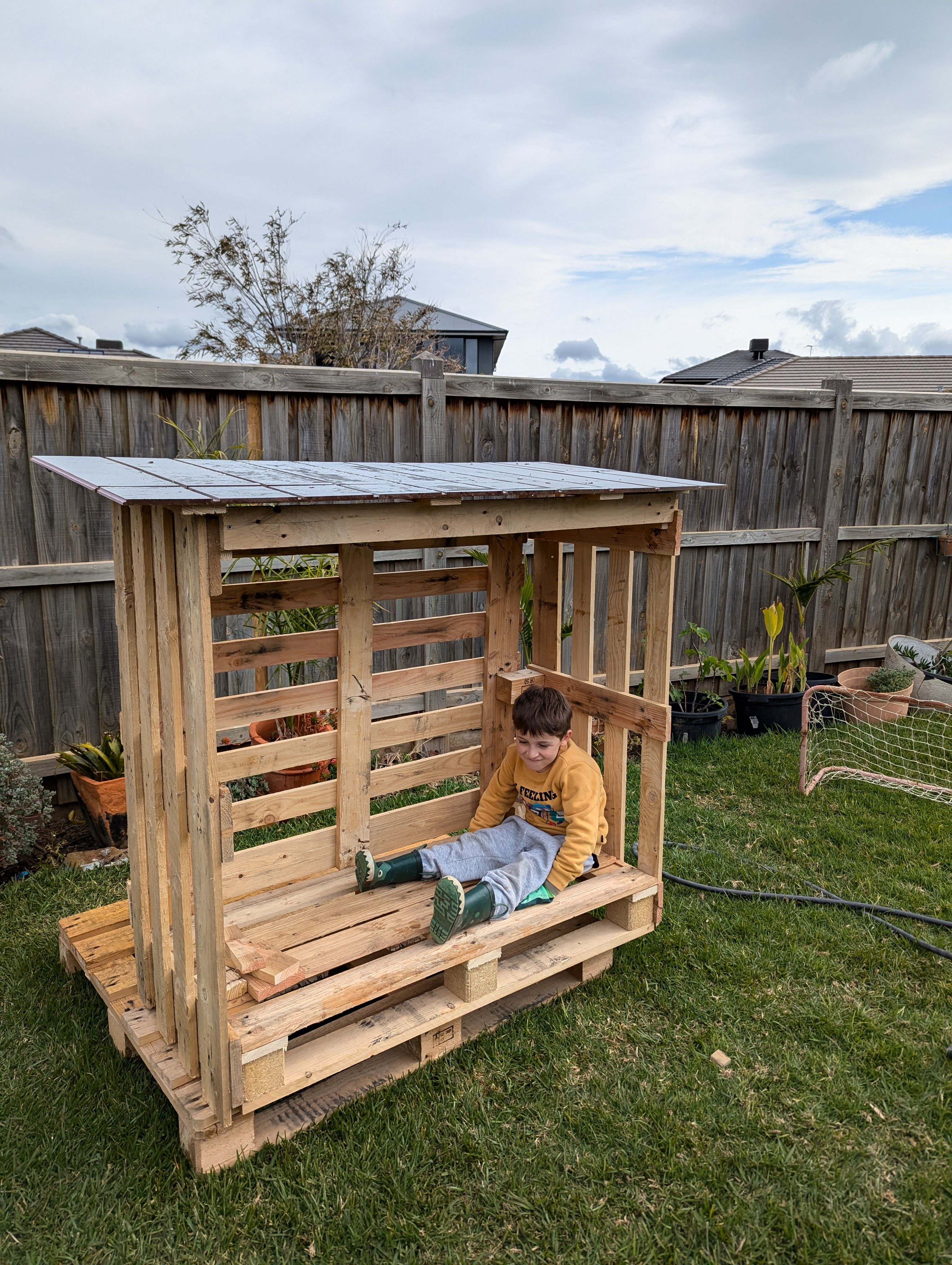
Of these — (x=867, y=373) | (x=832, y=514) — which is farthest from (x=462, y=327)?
(x=832, y=514)

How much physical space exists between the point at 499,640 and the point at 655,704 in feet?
2.87

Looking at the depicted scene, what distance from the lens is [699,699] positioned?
249 inches

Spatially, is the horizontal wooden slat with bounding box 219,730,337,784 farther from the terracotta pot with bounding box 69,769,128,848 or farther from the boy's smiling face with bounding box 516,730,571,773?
the terracotta pot with bounding box 69,769,128,848

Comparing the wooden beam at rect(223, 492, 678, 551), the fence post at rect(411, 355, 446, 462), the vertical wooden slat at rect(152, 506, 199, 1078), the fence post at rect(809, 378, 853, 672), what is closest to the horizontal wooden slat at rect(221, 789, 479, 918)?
the vertical wooden slat at rect(152, 506, 199, 1078)

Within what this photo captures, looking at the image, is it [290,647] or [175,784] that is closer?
[175,784]

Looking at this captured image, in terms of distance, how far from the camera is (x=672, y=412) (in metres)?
5.90

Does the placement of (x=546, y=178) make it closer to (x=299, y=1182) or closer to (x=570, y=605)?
(x=570, y=605)

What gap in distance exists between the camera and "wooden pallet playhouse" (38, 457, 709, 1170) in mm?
2256

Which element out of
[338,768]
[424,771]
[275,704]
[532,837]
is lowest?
[532,837]

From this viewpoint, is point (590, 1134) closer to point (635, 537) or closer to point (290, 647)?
point (290, 647)

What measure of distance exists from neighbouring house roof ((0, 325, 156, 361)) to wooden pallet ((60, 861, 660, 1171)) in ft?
73.4

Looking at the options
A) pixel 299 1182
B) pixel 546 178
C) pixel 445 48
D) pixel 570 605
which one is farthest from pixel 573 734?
pixel 546 178

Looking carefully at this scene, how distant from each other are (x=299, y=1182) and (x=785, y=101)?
8.33m

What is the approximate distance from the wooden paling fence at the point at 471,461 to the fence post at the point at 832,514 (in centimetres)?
2
